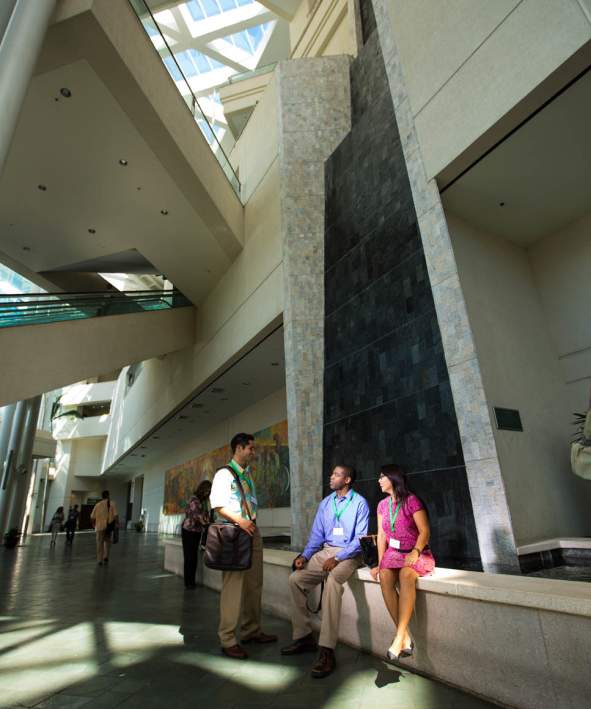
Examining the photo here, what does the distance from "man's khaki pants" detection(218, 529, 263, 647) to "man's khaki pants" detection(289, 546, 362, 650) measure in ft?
1.22

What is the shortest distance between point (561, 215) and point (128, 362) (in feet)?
34.1

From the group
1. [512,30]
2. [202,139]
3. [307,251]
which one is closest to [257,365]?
[307,251]

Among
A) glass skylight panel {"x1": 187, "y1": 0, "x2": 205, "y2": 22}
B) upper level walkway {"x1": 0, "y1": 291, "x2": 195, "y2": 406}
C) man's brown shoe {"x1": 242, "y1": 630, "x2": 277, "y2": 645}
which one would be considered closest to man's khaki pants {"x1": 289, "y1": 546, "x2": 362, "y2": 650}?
man's brown shoe {"x1": 242, "y1": 630, "x2": 277, "y2": 645}

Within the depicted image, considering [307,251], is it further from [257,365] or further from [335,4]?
[335,4]

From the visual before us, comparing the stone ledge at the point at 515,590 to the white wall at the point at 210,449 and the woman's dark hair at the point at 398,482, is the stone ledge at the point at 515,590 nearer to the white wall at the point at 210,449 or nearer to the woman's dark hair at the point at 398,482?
the woman's dark hair at the point at 398,482

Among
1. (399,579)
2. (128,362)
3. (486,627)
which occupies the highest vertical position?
(128,362)

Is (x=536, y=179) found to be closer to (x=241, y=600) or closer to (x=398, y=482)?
(x=398, y=482)

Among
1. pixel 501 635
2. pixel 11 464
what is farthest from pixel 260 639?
pixel 11 464

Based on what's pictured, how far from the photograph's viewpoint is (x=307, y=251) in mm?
7348

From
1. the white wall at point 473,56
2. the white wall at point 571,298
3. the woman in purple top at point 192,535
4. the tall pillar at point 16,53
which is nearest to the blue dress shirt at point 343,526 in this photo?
the white wall at point 571,298

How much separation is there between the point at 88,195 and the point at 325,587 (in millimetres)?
9976

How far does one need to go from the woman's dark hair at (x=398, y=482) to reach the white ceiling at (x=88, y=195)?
782cm

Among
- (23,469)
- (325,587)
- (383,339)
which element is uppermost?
(23,469)

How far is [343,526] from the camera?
339 centimetres
